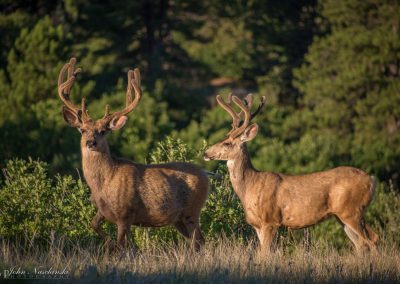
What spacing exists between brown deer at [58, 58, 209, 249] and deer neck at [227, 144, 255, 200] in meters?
1.06

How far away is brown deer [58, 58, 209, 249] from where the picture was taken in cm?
1266

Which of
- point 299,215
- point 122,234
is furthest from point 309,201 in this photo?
point 122,234

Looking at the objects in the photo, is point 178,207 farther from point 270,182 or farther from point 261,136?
point 261,136

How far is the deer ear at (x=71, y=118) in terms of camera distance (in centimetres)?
1318

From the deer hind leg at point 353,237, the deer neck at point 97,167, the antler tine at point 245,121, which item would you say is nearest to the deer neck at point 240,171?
the antler tine at point 245,121

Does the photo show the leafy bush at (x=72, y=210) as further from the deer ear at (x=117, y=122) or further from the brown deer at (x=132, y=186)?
the deer ear at (x=117, y=122)

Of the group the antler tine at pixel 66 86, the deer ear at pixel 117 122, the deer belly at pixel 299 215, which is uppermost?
the antler tine at pixel 66 86

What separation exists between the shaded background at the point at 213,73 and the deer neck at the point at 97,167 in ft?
38.3

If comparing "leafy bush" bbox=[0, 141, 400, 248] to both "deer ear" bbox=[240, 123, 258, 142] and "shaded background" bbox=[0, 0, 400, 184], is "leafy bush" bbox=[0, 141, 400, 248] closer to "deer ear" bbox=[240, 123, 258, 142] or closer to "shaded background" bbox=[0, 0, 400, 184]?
"deer ear" bbox=[240, 123, 258, 142]

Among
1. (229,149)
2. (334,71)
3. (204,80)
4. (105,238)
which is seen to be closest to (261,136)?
(334,71)

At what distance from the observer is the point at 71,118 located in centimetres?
1330

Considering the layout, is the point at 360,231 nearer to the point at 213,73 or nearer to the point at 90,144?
the point at 90,144

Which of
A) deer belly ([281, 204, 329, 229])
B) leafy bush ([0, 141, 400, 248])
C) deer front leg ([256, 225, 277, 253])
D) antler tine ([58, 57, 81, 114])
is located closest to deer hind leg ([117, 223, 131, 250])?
leafy bush ([0, 141, 400, 248])

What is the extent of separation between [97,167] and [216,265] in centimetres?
257
